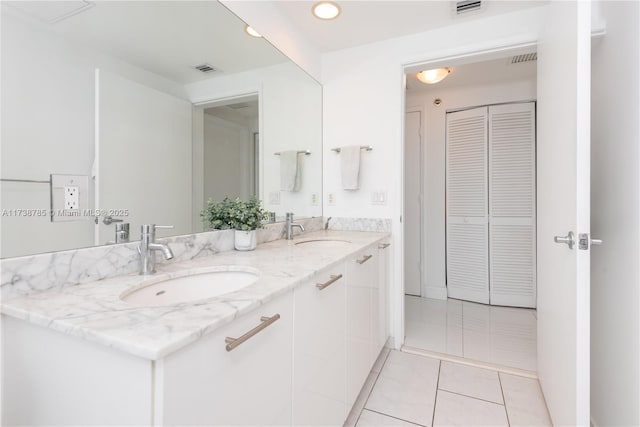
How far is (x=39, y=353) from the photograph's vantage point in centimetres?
68

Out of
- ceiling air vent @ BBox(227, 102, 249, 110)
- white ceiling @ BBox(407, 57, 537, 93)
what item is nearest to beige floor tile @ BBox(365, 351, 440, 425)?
ceiling air vent @ BBox(227, 102, 249, 110)

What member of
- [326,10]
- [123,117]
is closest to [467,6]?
[326,10]

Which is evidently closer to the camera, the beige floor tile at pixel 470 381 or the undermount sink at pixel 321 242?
the beige floor tile at pixel 470 381

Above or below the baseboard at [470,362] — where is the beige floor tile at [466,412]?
below

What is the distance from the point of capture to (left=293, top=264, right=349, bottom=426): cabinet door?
935 millimetres

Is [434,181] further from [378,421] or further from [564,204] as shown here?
[378,421]

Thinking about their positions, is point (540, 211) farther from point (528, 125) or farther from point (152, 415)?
point (152, 415)

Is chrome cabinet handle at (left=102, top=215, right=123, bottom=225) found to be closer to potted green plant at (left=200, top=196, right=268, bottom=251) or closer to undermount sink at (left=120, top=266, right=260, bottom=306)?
undermount sink at (left=120, top=266, right=260, bottom=306)

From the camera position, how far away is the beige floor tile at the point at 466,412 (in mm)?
1409

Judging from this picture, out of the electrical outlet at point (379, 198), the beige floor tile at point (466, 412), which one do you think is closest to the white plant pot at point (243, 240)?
the electrical outlet at point (379, 198)

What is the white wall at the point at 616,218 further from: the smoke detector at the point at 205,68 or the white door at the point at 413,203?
the white door at the point at 413,203

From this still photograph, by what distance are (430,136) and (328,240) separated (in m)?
1.99

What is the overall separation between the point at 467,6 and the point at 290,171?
147cm

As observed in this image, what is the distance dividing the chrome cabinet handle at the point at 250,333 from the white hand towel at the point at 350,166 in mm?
1487
